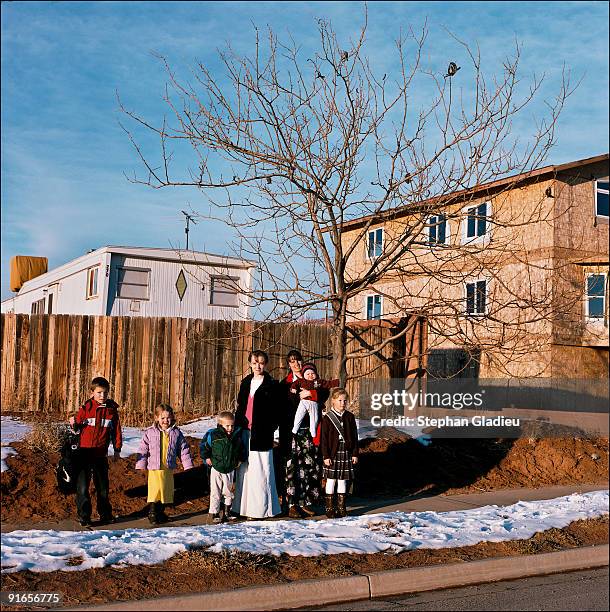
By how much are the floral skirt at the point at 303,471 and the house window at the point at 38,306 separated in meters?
23.7

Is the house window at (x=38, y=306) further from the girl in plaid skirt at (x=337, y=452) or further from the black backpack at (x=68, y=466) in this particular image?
the girl in plaid skirt at (x=337, y=452)

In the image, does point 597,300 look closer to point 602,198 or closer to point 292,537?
point 602,198

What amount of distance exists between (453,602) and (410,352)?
1042 cm

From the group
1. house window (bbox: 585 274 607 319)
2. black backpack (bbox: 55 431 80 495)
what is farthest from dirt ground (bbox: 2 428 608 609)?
house window (bbox: 585 274 607 319)

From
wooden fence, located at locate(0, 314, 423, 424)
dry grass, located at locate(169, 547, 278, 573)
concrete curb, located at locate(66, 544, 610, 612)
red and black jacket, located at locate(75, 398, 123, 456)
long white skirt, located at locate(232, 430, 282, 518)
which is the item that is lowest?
concrete curb, located at locate(66, 544, 610, 612)

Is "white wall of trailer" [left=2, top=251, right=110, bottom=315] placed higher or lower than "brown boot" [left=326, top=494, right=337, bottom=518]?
higher

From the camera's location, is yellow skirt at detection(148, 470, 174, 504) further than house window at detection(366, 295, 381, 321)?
Answer: No

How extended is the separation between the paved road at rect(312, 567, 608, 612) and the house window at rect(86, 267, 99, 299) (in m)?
20.2

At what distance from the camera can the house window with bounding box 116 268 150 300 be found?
83.1 feet

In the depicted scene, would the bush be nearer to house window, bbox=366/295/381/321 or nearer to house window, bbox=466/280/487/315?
house window, bbox=466/280/487/315

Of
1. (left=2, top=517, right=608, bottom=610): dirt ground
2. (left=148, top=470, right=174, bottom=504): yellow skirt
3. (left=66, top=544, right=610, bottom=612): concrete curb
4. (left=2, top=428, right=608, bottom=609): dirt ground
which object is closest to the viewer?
(left=66, top=544, right=610, bottom=612): concrete curb

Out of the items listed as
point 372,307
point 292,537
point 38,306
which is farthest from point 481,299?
point 38,306

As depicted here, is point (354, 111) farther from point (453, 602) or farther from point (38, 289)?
point (38, 289)

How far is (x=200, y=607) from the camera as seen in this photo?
6109 mm
